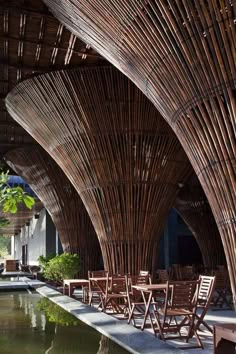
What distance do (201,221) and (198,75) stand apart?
18143 millimetres

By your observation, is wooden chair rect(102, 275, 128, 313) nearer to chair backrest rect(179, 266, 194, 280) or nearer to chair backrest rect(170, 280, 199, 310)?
chair backrest rect(170, 280, 199, 310)

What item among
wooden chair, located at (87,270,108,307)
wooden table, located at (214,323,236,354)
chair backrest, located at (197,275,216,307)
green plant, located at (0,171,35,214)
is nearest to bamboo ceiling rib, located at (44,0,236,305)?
wooden table, located at (214,323,236,354)

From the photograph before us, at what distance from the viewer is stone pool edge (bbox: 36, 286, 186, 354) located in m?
5.80

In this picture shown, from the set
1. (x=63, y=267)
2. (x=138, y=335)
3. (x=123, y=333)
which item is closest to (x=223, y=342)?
(x=138, y=335)

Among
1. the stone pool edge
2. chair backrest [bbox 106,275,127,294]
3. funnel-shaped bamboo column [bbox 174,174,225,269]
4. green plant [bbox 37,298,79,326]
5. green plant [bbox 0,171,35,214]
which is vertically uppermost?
funnel-shaped bamboo column [bbox 174,174,225,269]

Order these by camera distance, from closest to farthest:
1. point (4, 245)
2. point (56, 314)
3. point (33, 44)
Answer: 1. point (56, 314)
2. point (33, 44)
3. point (4, 245)

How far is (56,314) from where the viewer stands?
975cm

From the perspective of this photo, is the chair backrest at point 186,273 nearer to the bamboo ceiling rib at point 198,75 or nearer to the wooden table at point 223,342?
the bamboo ceiling rib at point 198,75

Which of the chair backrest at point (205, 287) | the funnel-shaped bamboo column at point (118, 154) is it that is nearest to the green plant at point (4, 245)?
the funnel-shaped bamboo column at point (118, 154)

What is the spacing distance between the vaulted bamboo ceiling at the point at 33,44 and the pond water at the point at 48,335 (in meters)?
5.70

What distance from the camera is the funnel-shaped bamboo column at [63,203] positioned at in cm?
1862

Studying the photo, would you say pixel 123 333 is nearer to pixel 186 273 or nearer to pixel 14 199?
pixel 14 199

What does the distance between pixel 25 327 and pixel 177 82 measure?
5152 mm

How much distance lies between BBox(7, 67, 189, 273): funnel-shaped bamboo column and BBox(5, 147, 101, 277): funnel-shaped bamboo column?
7.33 metres
